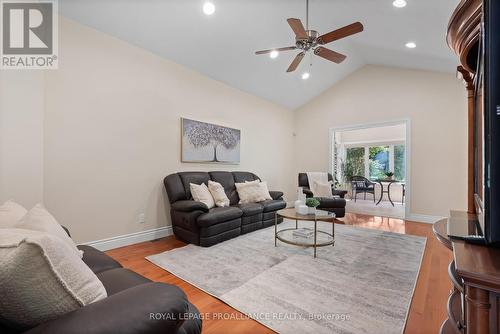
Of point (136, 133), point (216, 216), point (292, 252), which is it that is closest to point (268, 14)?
point (136, 133)

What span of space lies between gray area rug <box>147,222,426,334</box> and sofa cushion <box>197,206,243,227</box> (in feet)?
1.10

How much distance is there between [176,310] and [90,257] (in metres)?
1.24

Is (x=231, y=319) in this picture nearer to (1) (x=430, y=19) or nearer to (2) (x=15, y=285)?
(2) (x=15, y=285)

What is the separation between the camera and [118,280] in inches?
51.0

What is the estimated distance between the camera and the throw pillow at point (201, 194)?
3.63m

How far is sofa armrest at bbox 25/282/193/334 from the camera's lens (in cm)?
68

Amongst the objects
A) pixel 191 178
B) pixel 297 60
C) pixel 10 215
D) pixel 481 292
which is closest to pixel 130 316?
pixel 481 292

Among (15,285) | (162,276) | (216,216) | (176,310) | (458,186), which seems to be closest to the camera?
(15,285)

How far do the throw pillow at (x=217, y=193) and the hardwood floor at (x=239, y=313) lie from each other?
860 millimetres

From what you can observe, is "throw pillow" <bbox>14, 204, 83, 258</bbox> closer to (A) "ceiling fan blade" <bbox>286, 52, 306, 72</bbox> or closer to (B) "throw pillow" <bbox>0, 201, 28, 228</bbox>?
(B) "throw pillow" <bbox>0, 201, 28, 228</bbox>

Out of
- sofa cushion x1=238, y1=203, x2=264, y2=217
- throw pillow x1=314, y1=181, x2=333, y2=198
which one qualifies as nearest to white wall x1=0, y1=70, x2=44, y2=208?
sofa cushion x1=238, y1=203, x2=264, y2=217

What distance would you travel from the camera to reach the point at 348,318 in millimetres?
1714

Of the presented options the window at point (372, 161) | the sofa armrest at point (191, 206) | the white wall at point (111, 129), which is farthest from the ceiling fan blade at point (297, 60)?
the window at point (372, 161)

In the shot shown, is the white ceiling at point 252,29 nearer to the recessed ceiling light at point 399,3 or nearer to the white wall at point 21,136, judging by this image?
the recessed ceiling light at point 399,3
